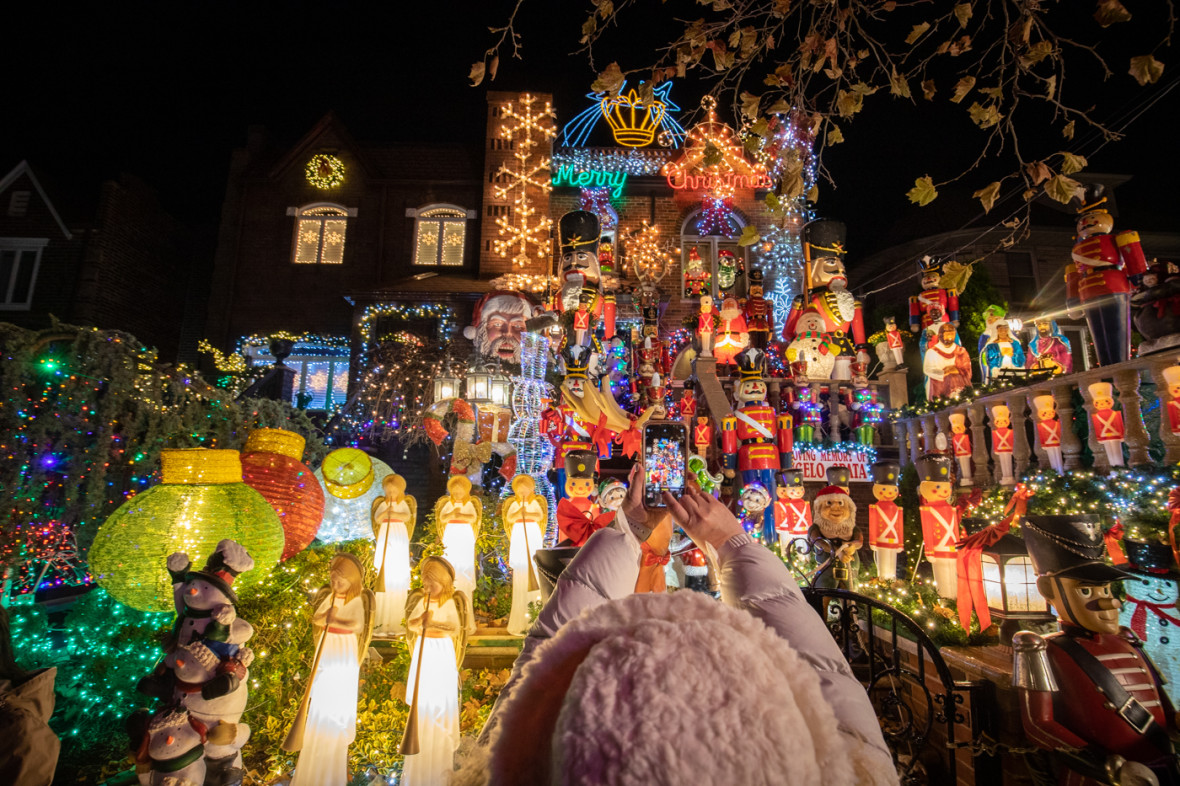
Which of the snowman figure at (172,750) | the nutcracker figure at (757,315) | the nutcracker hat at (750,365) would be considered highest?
the nutcracker figure at (757,315)

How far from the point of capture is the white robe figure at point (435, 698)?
347cm

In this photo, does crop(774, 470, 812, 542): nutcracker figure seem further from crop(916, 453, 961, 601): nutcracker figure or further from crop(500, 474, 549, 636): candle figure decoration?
crop(500, 474, 549, 636): candle figure decoration

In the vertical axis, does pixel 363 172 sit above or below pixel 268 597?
above

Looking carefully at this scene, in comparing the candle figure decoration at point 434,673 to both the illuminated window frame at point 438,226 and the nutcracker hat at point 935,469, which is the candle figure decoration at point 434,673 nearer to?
the nutcracker hat at point 935,469

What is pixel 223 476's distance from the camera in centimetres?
389

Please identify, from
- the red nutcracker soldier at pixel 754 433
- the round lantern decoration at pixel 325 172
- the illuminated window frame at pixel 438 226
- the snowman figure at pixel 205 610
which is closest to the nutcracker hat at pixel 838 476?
Answer: the red nutcracker soldier at pixel 754 433

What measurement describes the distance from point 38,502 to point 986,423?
10.5m

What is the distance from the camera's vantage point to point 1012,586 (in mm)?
4090

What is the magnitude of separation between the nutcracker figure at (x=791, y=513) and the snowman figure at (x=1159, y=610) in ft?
Result: 10.4

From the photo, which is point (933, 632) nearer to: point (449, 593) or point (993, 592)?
point (993, 592)

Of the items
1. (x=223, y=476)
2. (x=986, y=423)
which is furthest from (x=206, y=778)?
(x=986, y=423)

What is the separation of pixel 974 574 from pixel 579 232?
5.69 metres

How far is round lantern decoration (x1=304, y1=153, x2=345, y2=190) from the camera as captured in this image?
1466cm

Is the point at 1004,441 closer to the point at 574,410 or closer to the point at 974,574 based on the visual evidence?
the point at 974,574
